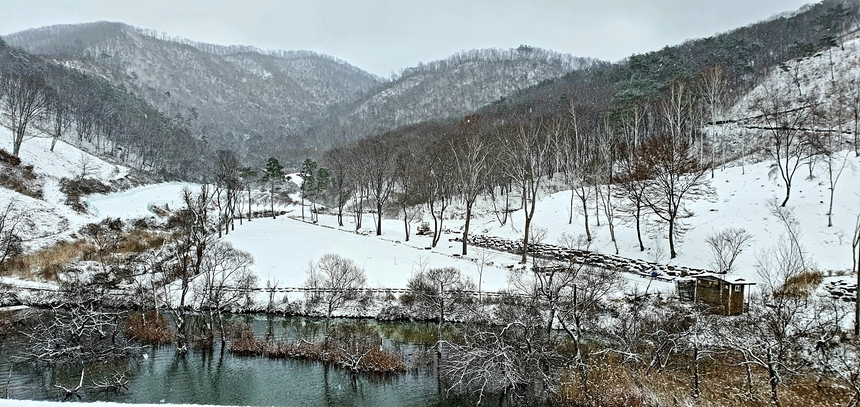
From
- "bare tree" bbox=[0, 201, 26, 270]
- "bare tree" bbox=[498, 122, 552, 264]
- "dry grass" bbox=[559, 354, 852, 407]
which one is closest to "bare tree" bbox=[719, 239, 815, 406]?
"dry grass" bbox=[559, 354, 852, 407]

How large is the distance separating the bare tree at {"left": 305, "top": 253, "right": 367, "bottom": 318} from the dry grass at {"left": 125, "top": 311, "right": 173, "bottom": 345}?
24.8ft

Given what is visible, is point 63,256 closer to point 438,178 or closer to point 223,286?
point 223,286

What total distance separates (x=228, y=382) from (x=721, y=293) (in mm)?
22600

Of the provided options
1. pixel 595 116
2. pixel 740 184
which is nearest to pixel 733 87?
pixel 595 116

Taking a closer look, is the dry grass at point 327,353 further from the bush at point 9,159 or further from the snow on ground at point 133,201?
the bush at point 9,159

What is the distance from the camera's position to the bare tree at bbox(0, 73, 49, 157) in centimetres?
5094

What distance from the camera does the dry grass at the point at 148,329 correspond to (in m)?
20.7

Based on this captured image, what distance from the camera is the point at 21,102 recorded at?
56.5 meters

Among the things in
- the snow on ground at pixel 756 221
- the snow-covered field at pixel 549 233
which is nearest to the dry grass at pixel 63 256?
the snow-covered field at pixel 549 233

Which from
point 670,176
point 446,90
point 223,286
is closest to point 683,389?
point 670,176

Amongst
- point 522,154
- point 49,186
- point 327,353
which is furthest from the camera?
point 49,186

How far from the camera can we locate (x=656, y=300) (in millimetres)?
22656

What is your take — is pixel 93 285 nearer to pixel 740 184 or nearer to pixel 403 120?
pixel 740 184

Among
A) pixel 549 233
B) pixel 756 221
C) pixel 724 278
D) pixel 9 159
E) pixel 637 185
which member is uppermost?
pixel 9 159
